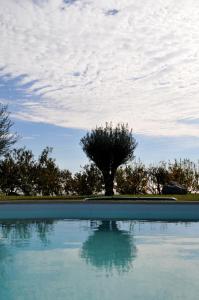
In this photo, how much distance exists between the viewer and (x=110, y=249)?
31.1ft

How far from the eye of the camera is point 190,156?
2770 centimetres

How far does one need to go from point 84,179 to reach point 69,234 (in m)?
15.4

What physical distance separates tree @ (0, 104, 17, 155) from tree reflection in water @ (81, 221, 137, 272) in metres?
13.2

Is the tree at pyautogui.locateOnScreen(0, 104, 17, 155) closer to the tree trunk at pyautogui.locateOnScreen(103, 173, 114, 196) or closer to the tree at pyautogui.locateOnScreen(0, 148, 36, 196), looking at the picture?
the tree at pyautogui.locateOnScreen(0, 148, 36, 196)

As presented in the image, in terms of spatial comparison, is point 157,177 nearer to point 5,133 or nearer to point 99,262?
point 5,133

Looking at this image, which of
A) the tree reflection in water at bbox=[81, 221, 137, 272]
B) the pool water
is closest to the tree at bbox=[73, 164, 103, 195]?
the pool water

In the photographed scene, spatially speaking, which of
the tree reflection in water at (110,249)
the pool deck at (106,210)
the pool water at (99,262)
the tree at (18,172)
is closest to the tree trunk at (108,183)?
the tree at (18,172)

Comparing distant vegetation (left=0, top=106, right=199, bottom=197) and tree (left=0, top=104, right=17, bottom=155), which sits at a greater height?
tree (left=0, top=104, right=17, bottom=155)

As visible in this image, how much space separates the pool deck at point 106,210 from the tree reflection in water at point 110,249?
306 centimetres

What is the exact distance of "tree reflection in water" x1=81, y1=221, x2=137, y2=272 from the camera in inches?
313

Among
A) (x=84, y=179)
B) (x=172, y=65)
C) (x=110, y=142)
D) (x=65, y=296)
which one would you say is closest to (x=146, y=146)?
(x=110, y=142)

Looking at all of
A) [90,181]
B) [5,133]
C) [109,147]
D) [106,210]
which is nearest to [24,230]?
[106,210]

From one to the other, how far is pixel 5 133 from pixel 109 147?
5867mm

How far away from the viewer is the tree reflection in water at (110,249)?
26.0 feet
